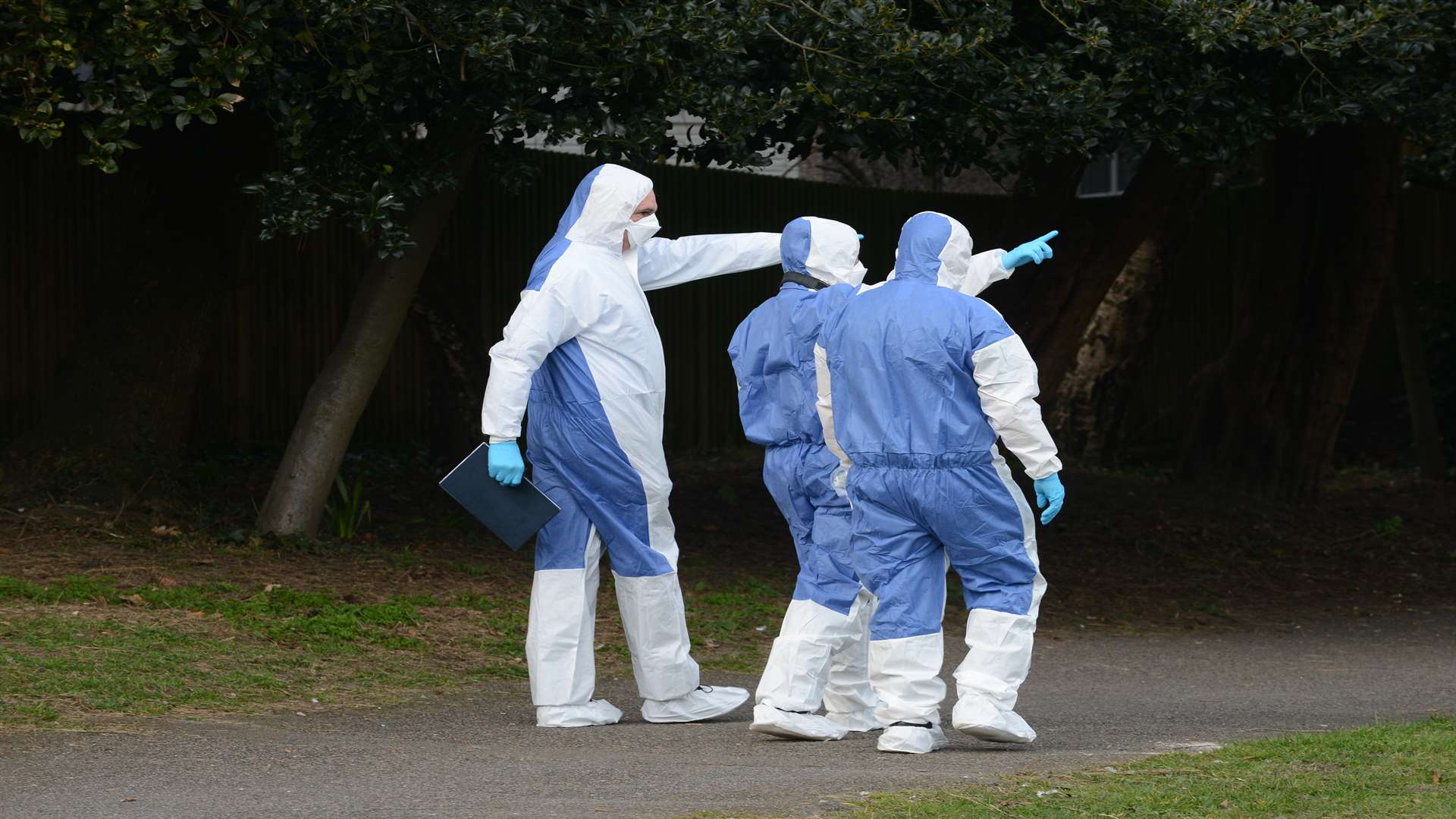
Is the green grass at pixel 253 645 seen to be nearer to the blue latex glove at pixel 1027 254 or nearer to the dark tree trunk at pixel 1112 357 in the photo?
the blue latex glove at pixel 1027 254

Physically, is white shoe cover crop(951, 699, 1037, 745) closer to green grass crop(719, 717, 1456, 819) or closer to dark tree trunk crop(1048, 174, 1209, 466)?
green grass crop(719, 717, 1456, 819)

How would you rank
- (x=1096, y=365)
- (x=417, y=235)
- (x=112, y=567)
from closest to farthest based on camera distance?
(x=112, y=567), (x=417, y=235), (x=1096, y=365)

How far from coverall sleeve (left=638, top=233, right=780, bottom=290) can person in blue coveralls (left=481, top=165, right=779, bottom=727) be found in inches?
12.4

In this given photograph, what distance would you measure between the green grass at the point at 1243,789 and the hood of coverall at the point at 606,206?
2.50m

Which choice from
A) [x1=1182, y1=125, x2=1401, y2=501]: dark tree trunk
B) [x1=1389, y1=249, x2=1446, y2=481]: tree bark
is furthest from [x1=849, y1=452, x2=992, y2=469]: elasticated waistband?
[x1=1389, y1=249, x2=1446, y2=481]: tree bark

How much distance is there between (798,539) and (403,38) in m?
3.15

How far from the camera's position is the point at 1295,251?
1293 cm

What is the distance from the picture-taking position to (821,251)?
6.53 m

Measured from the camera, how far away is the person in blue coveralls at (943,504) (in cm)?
565

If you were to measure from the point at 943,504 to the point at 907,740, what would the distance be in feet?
2.49

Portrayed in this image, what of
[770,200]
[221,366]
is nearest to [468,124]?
[221,366]

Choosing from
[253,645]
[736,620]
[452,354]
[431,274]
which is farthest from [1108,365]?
[253,645]

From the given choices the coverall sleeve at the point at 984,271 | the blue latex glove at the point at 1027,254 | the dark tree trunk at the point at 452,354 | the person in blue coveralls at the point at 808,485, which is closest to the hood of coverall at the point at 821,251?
the person in blue coveralls at the point at 808,485

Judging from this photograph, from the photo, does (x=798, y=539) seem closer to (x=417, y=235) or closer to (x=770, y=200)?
(x=417, y=235)
